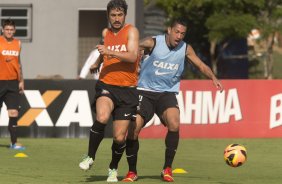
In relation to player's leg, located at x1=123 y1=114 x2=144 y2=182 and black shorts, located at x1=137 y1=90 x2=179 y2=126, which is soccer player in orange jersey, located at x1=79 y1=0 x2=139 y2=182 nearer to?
player's leg, located at x1=123 y1=114 x2=144 y2=182

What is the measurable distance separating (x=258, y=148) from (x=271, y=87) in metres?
2.74

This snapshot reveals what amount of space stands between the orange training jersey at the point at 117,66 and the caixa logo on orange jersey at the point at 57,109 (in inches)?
369

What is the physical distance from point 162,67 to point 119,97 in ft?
3.54

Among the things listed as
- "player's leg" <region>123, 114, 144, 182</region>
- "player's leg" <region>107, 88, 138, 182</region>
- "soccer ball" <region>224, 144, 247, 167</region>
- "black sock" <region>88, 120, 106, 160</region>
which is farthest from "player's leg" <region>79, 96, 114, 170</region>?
"soccer ball" <region>224, 144, 247, 167</region>

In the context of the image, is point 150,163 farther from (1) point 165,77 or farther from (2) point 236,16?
(2) point 236,16

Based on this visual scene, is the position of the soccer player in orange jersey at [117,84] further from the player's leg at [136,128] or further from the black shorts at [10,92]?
the black shorts at [10,92]

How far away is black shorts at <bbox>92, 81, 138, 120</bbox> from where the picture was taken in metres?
13.1

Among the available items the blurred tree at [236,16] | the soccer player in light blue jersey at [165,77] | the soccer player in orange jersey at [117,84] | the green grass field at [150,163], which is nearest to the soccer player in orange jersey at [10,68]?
the green grass field at [150,163]

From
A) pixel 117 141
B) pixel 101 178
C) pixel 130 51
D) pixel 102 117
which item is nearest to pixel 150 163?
pixel 101 178

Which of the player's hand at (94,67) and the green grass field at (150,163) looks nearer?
the player's hand at (94,67)

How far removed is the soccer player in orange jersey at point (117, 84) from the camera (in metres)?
12.9

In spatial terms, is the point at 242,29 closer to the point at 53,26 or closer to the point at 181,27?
the point at 53,26

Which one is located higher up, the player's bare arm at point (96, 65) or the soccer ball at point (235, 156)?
the player's bare arm at point (96, 65)

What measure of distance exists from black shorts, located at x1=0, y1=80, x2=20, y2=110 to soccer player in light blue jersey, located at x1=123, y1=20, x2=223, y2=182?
5.31 m
